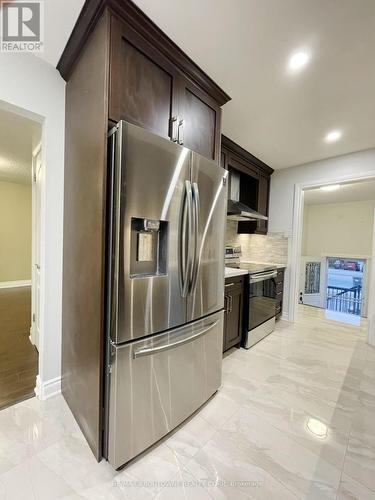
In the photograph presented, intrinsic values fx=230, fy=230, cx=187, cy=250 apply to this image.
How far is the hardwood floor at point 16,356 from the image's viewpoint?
73.3 inches

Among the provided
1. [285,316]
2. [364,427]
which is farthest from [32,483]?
[285,316]

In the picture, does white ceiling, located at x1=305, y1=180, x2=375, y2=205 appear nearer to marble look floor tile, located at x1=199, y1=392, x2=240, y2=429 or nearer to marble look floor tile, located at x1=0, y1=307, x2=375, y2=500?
marble look floor tile, located at x1=0, y1=307, x2=375, y2=500

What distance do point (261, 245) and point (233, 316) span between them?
1.94 meters

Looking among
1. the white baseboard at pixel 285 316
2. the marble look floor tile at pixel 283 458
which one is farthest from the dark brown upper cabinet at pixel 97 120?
the white baseboard at pixel 285 316

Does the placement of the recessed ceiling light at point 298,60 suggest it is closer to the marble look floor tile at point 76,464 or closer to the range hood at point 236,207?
the range hood at point 236,207

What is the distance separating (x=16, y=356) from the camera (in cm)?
236

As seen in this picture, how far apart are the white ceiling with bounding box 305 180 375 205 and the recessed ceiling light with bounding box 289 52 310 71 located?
3102 mm

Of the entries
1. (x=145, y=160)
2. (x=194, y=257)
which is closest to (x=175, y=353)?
(x=194, y=257)

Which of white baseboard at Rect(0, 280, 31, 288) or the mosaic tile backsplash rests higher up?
the mosaic tile backsplash

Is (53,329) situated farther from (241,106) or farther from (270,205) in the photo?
(270,205)

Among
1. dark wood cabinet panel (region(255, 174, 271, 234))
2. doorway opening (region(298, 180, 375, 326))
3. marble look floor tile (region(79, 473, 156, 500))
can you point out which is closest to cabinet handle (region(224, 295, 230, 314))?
marble look floor tile (region(79, 473, 156, 500))

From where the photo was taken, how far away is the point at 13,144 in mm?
3135

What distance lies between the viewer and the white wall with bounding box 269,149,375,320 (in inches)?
124

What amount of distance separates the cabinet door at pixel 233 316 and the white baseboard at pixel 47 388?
1.56m
